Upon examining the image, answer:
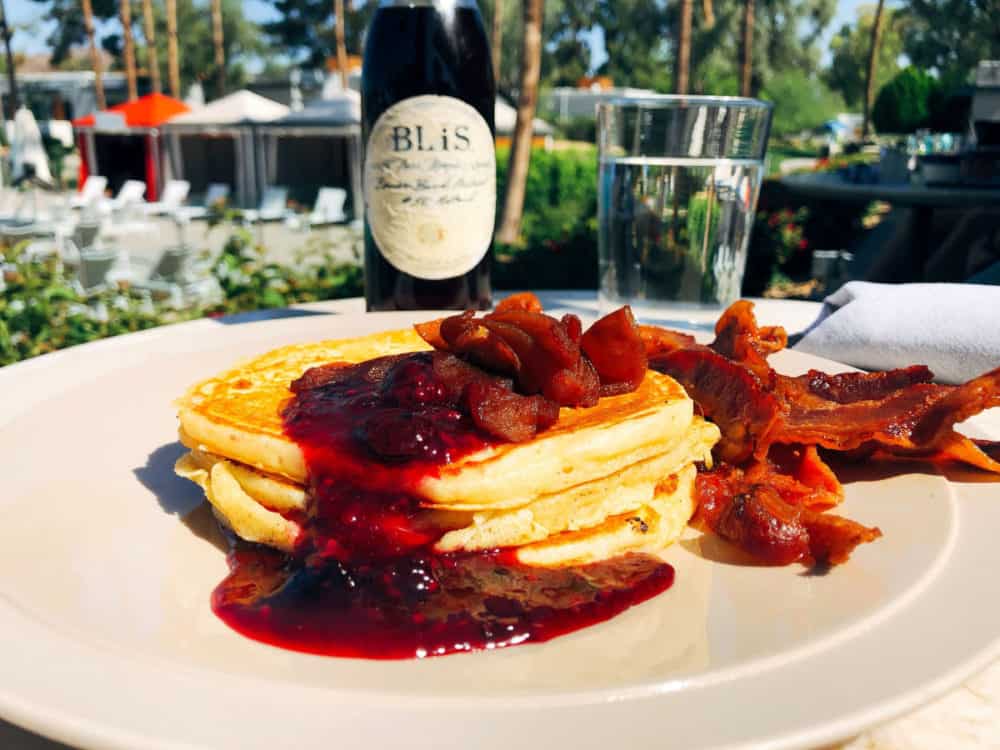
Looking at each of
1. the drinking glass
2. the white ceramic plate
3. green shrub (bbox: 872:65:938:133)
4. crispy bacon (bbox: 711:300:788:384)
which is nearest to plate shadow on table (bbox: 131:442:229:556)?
the white ceramic plate

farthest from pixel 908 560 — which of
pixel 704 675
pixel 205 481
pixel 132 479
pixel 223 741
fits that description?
pixel 132 479

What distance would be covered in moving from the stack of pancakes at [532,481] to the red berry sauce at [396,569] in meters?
0.03

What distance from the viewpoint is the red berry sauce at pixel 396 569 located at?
1022 mm

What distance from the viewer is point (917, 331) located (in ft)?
6.95

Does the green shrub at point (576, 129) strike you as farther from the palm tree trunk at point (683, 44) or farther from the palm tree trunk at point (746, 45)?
the palm tree trunk at point (683, 44)

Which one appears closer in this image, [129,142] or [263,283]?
[263,283]

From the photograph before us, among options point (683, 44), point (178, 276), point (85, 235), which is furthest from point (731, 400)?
point (85, 235)

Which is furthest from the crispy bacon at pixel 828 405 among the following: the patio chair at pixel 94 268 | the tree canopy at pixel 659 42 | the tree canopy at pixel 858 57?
the tree canopy at pixel 858 57

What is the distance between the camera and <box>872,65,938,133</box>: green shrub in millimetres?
17500

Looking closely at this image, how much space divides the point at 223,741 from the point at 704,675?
459 mm

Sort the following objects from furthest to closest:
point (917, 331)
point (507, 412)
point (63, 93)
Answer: point (63, 93) < point (917, 331) < point (507, 412)

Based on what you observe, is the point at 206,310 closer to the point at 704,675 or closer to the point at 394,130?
the point at 394,130

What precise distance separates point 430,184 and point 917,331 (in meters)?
1.32

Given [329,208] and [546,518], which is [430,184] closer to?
[546,518]
